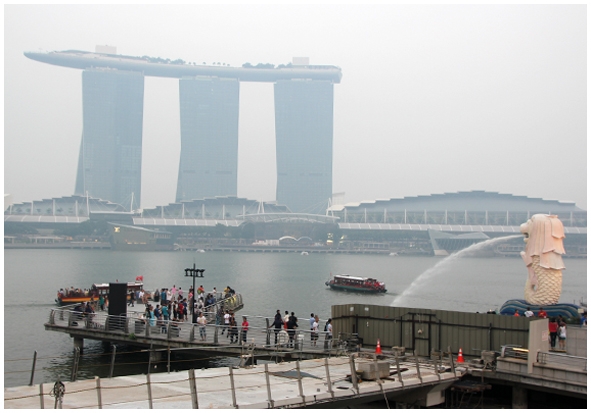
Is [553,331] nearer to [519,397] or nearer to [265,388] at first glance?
Result: [519,397]

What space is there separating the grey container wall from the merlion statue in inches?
304

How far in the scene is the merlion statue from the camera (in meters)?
24.1

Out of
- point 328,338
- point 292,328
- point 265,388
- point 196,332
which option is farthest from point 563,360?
point 196,332

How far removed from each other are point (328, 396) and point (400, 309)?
231 inches

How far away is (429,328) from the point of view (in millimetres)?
17484

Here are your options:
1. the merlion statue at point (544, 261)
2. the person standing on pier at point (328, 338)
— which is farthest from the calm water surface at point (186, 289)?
the merlion statue at point (544, 261)

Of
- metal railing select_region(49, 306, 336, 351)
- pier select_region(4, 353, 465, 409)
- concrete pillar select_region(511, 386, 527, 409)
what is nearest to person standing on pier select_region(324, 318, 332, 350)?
metal railing select_region(49, 306, 336, 351)

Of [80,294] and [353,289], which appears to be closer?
[80,294]

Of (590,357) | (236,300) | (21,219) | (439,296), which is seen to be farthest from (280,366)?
(21,219)

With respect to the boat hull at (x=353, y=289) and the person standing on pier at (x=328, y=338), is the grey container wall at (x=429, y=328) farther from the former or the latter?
the boat hull at (x=353, y=289)

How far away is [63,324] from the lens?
23.6m

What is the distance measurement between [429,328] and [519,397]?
9.08ft

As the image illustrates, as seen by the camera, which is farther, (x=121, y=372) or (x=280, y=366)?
(x=121, y=372)

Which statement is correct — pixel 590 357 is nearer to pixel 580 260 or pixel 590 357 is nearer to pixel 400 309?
pixel 400 309
